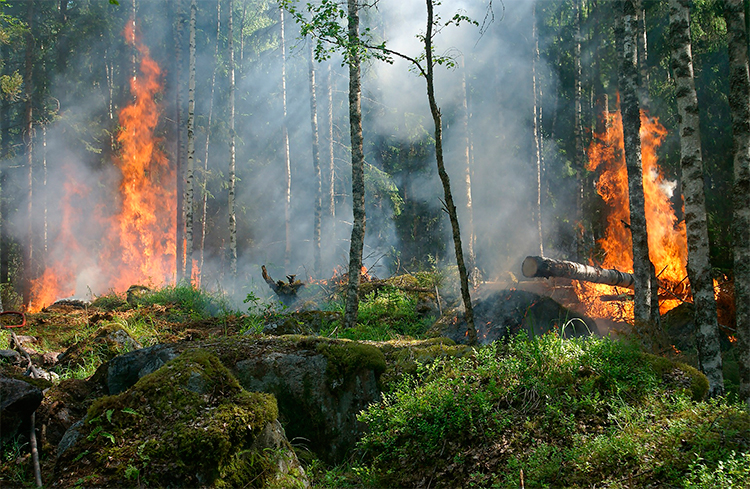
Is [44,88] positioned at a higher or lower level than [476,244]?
higher

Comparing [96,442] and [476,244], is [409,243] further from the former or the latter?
[96,442]

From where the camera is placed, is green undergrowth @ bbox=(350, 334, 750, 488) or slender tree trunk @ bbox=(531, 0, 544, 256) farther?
slender tree trunk @ bbox=(531, 0, 544, 256)

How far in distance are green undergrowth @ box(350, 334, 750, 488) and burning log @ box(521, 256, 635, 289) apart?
16.4ft

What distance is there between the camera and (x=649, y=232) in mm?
13703

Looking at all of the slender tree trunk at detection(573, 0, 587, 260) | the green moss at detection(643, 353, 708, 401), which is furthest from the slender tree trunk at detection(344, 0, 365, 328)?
the slender tree trunk at detection(573, 0, 587, 260)

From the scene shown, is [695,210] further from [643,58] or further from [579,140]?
[579,140]

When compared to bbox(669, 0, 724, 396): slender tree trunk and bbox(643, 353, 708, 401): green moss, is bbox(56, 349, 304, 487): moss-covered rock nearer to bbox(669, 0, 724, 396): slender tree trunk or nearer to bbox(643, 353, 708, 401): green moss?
bbox(643, 353, 708, 401): green moss

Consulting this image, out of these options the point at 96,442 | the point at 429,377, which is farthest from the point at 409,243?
the point at 96,442

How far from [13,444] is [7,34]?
675 inches

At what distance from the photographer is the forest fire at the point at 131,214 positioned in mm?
22234

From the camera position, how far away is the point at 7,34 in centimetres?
1541

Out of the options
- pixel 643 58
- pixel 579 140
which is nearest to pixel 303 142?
pixel 579 140

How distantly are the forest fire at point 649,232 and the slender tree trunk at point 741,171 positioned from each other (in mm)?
3420

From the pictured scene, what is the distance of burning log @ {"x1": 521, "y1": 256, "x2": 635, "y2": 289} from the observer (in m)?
9.73
